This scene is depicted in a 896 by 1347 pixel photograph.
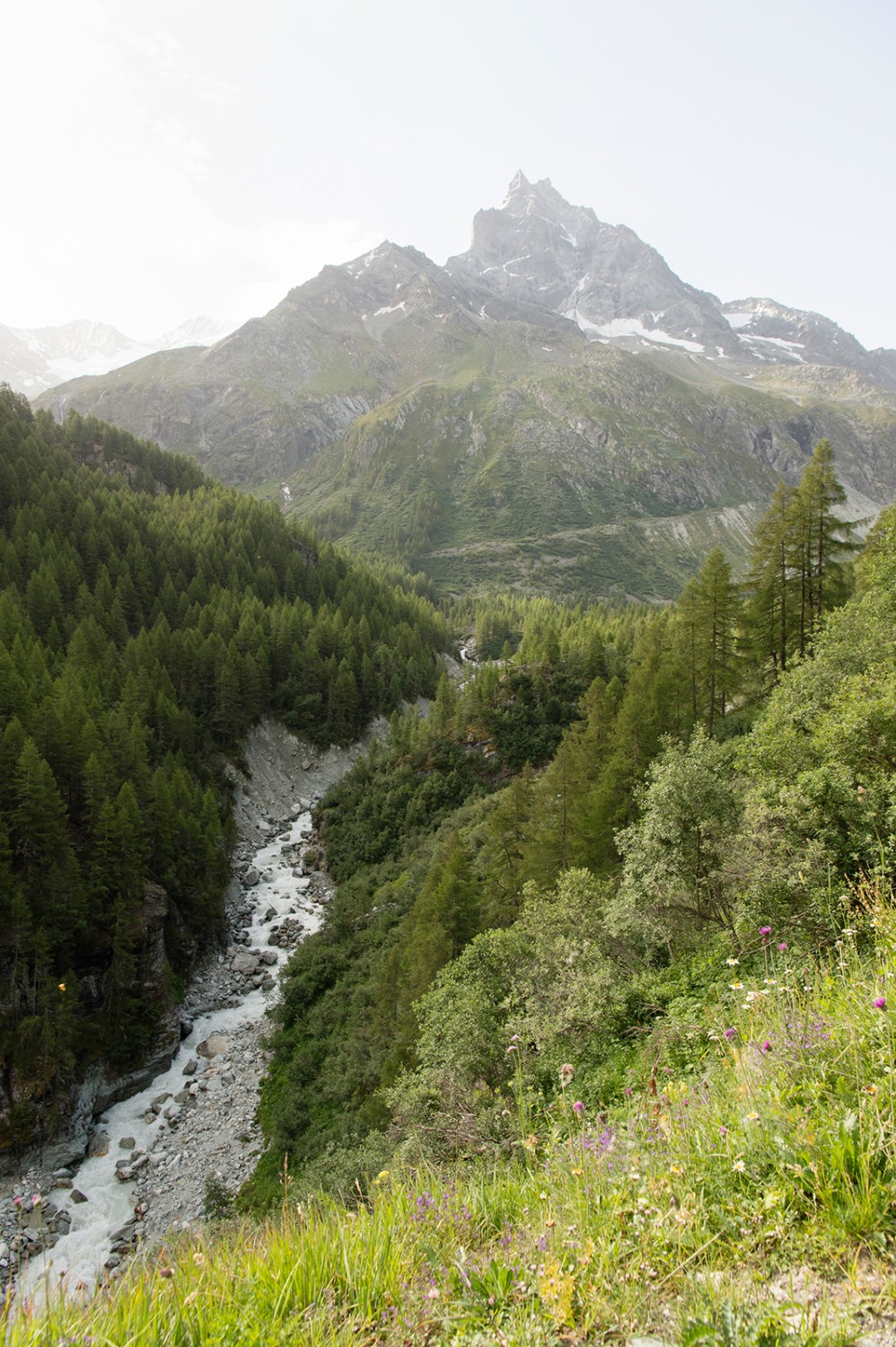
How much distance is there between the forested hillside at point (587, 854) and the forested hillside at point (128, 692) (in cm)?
1128

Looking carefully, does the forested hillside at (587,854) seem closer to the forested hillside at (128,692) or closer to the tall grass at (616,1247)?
the tall grass at (616,1247)

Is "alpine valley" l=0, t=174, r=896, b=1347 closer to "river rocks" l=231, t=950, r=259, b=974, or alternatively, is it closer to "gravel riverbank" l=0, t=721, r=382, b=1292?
"gravel riverbank" l=0, t=721, r=382, b=1292

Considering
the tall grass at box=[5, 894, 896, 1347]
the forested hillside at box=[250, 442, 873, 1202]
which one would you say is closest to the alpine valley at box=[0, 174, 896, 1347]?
the tall grass at box=[5, 894, 896, 1347]

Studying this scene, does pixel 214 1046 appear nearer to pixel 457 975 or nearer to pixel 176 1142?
pixel 176 1142

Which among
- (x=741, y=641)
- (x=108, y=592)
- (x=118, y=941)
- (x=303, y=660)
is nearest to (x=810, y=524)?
(x=741, y=641)

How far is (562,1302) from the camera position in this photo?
3463 mm

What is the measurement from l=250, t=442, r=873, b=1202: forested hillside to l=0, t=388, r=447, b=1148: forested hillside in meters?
11.3

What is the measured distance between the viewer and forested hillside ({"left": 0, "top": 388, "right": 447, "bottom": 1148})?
1351 inches

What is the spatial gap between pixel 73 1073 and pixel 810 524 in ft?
171

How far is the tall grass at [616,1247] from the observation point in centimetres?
345

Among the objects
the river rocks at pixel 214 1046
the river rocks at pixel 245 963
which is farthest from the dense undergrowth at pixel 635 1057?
the river rocks at pixel 245 963

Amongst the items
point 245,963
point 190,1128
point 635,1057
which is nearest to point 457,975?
point 635,1057

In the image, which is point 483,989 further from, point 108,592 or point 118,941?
point 108,592

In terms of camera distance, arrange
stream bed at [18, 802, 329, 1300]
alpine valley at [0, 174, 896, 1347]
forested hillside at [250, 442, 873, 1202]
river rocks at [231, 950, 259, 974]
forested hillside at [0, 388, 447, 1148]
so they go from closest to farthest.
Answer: alpine valley at [0, 174, 896, 1347], forested hillside at [250, 442, 873, 1202], stream bed at [18, 802, 329, 1300], forested hillside at [0, 388, 447, 1148], river rocks at [231, 950, 259, 974]
